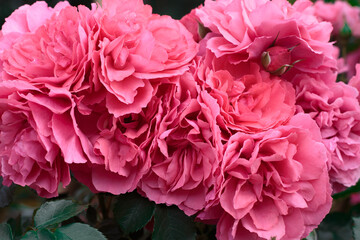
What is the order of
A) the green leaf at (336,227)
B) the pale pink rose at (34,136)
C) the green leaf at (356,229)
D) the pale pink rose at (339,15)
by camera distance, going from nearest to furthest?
the pale pink rose at (34,136) → the green leaf at (356,229) → the green leaf at (336,227) → the pale pink rose at (339,15)

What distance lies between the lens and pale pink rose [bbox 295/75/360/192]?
57 centimetres

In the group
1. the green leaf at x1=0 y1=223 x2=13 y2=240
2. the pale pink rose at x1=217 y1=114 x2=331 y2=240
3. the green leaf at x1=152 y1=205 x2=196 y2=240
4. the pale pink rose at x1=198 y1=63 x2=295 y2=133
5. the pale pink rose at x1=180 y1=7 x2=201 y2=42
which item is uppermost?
the pale pink rose at x1=180 y1=7 x2=201 y2=42

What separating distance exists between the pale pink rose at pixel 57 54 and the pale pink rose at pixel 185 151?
0.35 feet

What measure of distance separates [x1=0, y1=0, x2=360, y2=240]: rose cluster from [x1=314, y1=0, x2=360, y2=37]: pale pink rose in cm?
35

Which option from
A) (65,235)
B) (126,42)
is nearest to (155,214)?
(65,235)

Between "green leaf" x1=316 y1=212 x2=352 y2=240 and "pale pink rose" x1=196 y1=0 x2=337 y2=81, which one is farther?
"green leaf" x1=316 y1=212 x2=352 y2=240

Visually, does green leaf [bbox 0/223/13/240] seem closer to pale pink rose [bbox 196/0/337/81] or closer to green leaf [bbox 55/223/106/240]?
green leaf [bbox 55/223/106/240]

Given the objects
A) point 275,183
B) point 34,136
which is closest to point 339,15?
Result: point 275,183

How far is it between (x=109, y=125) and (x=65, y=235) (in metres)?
0.14

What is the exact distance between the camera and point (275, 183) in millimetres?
498

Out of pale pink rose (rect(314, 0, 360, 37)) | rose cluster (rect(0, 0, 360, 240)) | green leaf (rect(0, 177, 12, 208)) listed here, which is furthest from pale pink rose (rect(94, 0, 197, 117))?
pale pink rose (rect(314, 0, 360, 37))

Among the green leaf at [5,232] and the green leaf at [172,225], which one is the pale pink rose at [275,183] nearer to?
the green leaf at [172,225]

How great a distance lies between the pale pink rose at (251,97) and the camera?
0.51 m

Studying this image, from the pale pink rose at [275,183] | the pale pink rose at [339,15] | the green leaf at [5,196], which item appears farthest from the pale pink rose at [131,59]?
the pale pink rose at [339,15]
